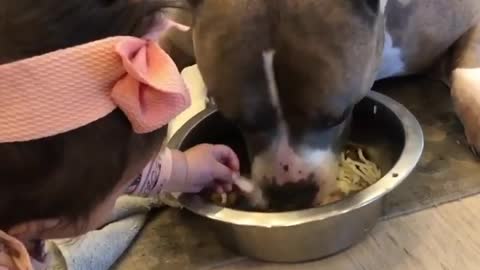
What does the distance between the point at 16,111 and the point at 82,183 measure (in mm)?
111

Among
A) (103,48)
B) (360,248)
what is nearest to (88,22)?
(103,48)

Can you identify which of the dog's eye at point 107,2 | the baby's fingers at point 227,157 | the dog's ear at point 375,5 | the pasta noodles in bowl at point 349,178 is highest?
the dog's eye at point 107,2

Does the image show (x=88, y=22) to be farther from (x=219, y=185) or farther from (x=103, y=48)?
(x=219, y=185)

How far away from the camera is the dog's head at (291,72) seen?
3.99ft

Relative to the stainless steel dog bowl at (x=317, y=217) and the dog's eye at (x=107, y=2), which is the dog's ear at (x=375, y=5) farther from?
the dog's eye at (x=107, y=2)

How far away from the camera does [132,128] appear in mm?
896

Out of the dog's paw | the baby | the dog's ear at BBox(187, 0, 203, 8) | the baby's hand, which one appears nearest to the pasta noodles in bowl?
the baby's hand

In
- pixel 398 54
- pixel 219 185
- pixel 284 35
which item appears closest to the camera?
pixel 284 35

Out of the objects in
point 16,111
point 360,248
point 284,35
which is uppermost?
point 16,111

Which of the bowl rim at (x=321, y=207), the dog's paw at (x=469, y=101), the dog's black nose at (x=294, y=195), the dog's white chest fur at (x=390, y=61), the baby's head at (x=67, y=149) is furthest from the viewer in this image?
the dog's white chest fur at (x=390, y=61)

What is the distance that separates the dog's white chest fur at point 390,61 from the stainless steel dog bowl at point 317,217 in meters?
0.17

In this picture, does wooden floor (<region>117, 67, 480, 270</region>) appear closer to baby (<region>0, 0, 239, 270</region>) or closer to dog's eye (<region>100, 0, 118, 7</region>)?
baby (<region>0, 0, 239, 270</region>)

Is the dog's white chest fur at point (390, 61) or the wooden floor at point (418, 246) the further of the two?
the dog's white chest fur at point (390, 61)

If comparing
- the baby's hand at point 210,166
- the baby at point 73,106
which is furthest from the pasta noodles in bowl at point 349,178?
the baby at point 73,106
